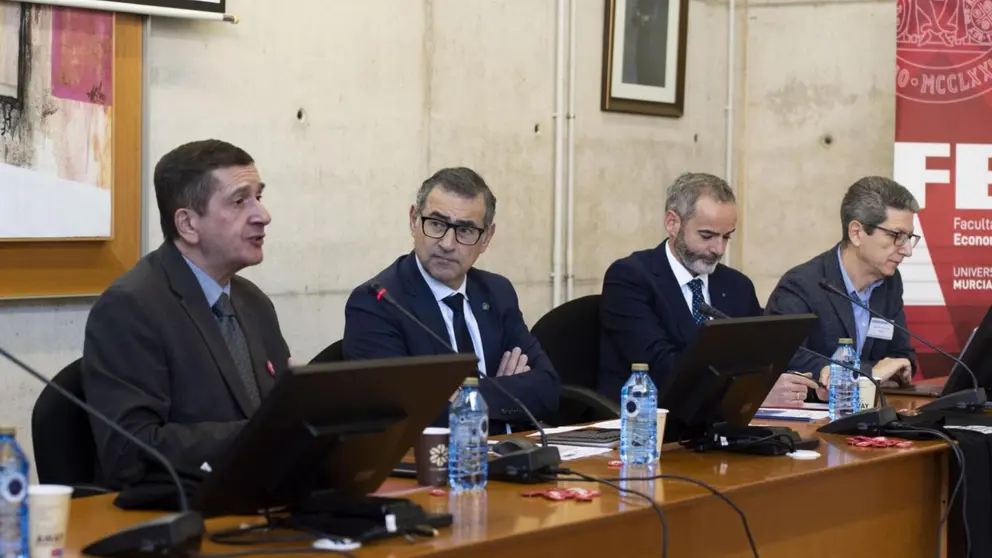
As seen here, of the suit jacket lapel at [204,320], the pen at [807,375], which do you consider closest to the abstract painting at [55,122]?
the suit jacket lapel at [204,320]

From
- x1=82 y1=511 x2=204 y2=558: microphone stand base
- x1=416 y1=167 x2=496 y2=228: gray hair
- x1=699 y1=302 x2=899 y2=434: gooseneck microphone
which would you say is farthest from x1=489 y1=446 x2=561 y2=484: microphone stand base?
x1=416 y1=167 x2=496 y2=228: gray hair

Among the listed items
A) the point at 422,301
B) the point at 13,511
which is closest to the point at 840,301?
the point at 422,301

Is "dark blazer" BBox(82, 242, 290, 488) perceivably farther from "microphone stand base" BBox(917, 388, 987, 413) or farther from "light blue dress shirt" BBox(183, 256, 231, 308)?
"microphone stand base" BBox(917, 388, 987, 413)

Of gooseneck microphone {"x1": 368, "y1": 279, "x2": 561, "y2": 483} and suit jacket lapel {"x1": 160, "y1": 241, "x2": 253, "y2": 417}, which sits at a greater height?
suit jacket lapel {"x1": 160, "y1": 241, "x2": 253, "y2": 417}

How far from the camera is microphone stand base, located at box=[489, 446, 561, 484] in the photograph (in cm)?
254

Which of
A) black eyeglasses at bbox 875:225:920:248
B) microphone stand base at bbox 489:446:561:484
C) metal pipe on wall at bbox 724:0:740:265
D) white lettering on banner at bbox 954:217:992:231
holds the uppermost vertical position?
metal pipe on wall at bbox 724:0:740:265

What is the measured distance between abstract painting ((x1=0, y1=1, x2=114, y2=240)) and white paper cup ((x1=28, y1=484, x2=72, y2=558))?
1.98 meters

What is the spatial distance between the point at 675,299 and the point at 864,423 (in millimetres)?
939

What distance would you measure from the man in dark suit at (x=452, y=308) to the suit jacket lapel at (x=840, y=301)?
1.24 m

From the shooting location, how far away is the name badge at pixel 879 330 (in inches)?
177

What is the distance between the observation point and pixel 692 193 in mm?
4180

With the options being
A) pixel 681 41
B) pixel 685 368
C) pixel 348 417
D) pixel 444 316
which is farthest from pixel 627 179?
pixel 348 417

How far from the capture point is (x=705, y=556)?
2.57 metres

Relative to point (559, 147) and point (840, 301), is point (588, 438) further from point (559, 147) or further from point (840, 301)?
point (559, 147)
